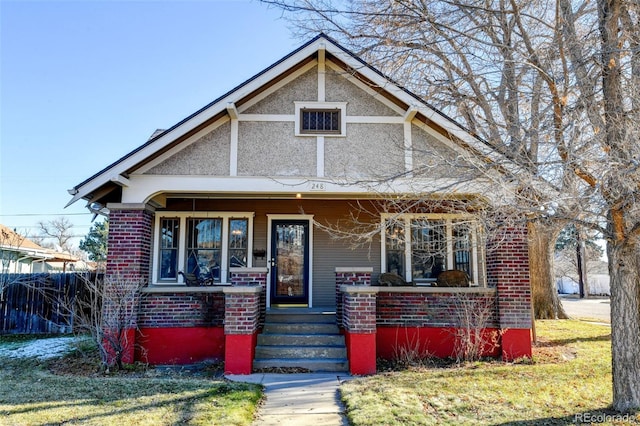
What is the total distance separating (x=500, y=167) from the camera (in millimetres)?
5594

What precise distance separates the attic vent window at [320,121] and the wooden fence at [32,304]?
8074 millimetres

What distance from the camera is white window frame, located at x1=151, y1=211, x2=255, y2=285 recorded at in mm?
9938

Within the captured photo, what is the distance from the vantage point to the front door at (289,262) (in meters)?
10.2

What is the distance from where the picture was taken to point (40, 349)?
31.2 ft

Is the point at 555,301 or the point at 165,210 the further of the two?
the point at 555,301

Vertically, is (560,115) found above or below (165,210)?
above

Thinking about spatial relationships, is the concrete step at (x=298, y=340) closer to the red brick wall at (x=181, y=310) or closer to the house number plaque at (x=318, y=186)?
the red brick wall at (x=181, y=310)

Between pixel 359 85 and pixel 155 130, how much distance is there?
646 cm

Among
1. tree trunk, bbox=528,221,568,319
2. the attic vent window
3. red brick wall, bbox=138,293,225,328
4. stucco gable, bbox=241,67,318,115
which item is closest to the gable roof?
stucco gable, bbox=241,67,318,115

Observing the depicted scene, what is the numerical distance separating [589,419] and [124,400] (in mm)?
5561

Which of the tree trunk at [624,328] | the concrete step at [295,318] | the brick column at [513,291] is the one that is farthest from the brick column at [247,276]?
the tree trunk at [624,328]

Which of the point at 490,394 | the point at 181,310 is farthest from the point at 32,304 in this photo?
the point at 490,394

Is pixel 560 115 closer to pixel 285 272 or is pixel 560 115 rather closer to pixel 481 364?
pixel 481 364

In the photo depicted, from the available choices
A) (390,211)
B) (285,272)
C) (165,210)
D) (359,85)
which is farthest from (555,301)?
(165,210)
